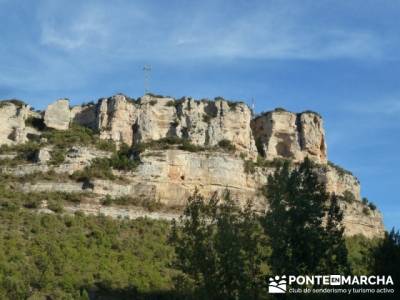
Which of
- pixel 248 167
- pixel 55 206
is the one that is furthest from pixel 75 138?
pixel 248 167

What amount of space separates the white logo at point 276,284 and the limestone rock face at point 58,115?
52039mm

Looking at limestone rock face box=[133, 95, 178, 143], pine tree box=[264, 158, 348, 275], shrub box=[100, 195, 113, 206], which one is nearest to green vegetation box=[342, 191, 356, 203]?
limestone rock face box=[133, 95, 178, 143]

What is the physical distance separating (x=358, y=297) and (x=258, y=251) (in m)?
4.00

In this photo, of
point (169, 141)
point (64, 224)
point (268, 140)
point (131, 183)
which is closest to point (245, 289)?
point (64, 224)

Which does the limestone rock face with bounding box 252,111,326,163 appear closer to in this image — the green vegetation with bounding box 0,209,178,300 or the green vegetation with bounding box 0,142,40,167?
the green vegetation with bounding box 0,209,178,300

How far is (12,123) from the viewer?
239 feet

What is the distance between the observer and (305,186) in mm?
28750

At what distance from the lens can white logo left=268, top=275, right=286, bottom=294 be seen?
25.6m

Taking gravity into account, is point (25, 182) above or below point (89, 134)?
below

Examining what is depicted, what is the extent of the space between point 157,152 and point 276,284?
4426 centimetres

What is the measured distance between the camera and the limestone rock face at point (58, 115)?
74.8 m

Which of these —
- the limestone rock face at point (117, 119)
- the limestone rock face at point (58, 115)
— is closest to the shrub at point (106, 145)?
the limestone rock face at point (117, 119)

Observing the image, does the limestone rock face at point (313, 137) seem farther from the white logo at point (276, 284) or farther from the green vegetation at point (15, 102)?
the white logo at point (276, 284)

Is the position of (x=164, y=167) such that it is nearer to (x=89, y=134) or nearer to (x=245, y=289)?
(x=89, y=134)
